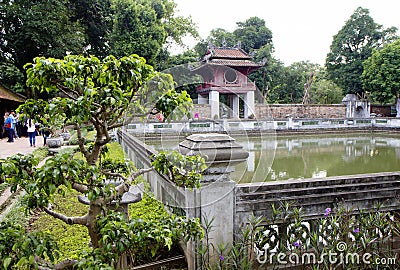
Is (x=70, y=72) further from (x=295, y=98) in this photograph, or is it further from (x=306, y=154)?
(x=295, y=98)

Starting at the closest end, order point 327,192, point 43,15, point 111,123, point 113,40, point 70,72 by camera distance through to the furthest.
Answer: point 70,72
point 111,123
point 327,192
point 43,15
point 113,40

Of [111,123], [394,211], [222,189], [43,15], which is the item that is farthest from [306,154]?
[43,15]

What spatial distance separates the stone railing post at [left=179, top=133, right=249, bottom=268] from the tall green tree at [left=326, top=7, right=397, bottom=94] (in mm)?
30497

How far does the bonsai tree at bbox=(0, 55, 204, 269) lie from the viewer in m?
1.52

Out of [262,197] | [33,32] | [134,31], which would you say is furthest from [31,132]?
[134,31]

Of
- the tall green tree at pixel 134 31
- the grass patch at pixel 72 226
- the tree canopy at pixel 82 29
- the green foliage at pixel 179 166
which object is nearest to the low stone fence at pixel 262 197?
the green foliage at pixel 179 166

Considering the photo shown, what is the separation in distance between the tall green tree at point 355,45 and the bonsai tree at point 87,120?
31.3 meters

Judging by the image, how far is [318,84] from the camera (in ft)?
105

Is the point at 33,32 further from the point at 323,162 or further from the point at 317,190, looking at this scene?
the point at 317,190

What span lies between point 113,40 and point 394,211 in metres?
21.6

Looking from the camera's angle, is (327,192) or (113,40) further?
(113,40)

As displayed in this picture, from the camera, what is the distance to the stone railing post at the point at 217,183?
98.7 inches

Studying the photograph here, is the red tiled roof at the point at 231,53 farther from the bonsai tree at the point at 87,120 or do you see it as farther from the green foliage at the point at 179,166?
the bonsai tree at the point at 87,120

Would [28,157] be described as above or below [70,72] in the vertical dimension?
below
